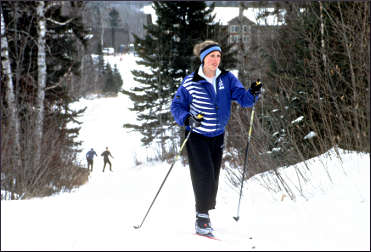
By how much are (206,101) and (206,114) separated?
0.12 metres

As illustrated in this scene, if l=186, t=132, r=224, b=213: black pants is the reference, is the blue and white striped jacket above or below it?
above

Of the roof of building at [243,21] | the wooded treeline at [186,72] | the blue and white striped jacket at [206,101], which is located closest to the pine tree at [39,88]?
the wooded treeline at [186,72]

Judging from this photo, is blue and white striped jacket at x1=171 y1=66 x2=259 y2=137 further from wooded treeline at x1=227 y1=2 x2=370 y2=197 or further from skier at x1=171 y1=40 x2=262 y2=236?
wooded treeline at x1=227 y1=2 x2=370 y2=197

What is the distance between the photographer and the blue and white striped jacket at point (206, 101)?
2973 millimetres

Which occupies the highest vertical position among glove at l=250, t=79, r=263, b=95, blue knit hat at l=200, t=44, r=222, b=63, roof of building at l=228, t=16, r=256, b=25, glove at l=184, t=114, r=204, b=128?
roof of building at l=228, t=16, r=256, b=25

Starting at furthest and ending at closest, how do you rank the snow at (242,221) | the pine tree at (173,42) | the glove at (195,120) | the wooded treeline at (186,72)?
the pine tree at (173,42)
the wooded treeline at (186,72)
the glove at (195,120)
the snow at (242,221)

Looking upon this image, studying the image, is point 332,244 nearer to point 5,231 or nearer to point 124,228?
point 124,228

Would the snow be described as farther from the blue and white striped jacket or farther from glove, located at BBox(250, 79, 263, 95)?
glove, located at BBox(250, 79, 263, 95)

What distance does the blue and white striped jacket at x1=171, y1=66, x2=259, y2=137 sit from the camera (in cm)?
297

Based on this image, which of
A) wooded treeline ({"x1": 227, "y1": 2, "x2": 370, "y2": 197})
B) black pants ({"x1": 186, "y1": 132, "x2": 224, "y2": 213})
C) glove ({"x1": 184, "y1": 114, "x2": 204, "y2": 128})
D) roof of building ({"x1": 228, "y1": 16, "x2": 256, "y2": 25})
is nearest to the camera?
glove ({"x1": 184, "y1": 114, "x2": 204, "y2": 128})

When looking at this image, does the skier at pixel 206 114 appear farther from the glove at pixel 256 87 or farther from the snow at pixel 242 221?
the snow at pixel 242 221

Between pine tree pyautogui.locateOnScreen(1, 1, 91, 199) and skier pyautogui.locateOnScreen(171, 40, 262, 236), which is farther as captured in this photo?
pine tree pyautogui.locateOnScreen(1, 1, 91, 199)

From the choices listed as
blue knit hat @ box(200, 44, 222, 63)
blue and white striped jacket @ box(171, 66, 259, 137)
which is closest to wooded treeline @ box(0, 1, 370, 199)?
blue and white striped jacket @ box(171, 66, 259, 137)

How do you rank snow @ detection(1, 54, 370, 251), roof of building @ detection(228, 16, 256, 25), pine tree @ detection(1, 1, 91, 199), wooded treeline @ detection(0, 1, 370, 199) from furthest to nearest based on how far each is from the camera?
roof of building @ detection(228, 16, 256, 25)
pine tree @ detection(1, 1, 91, 199)
wooded treeline @ detection(0, 1, 370, 199)
snow @ detection(1, 54, 370, 251)
